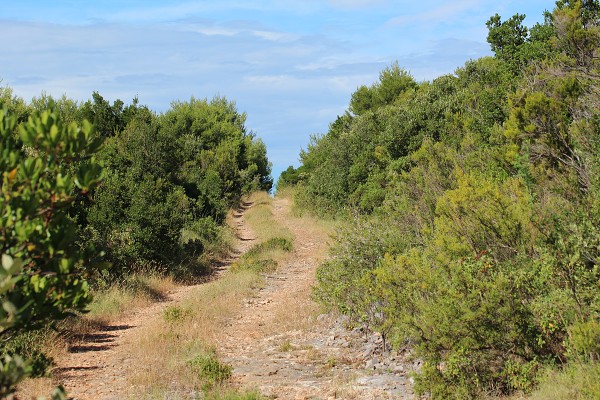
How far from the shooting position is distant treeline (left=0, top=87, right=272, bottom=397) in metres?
3.77

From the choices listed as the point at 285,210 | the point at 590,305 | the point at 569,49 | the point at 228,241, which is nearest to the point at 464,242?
the point at 590,305

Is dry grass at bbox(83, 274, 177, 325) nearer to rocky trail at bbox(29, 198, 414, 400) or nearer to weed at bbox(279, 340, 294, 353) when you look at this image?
rocky trail at bbox(29, 198, 414, 400)

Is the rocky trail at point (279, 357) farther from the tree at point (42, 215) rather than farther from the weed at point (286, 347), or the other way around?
the tree at point (42, 215)

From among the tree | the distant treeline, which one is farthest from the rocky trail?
the tree

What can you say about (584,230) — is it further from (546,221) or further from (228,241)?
(228,241)

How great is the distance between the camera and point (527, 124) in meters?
13.6

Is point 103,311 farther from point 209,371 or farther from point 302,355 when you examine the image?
point 209,371

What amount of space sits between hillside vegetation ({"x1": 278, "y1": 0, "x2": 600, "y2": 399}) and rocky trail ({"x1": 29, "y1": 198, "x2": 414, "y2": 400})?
1.58ft

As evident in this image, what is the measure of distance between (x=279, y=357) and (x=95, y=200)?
9.16m

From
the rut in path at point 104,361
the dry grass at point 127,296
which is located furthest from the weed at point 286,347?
the dry grass at point 127,296

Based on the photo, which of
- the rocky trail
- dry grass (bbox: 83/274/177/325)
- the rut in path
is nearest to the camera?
the rocky trail

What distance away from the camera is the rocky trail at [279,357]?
28.1ft

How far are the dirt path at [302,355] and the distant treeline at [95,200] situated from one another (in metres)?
2.95

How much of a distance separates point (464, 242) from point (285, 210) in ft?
111
